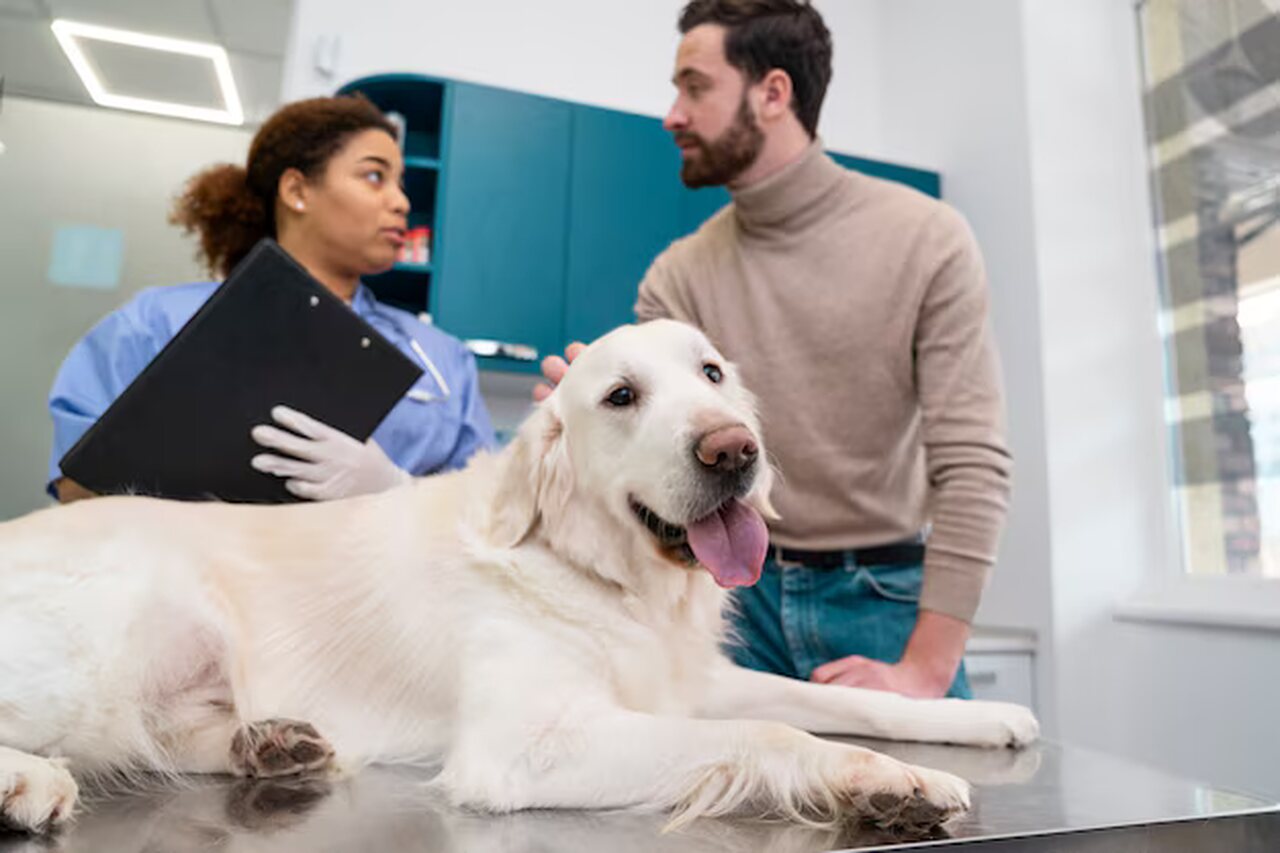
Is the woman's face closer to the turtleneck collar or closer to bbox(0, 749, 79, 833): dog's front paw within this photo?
the turtleneck collar

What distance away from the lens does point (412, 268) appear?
2.75 m

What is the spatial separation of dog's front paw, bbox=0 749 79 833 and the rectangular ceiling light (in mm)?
3005

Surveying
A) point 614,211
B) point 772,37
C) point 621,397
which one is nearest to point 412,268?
point 614,211

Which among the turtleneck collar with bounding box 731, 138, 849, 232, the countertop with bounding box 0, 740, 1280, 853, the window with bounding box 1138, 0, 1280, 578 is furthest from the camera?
the window with bounding box 1138, 0, 1280, 578

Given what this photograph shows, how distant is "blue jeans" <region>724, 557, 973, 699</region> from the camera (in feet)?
4.86

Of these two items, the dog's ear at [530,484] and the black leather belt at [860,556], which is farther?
the black leather belt at [860,556]

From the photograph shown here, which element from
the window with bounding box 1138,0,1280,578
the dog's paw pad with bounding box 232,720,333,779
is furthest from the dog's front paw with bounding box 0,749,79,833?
the window with bounding box 1138,0,1280,578

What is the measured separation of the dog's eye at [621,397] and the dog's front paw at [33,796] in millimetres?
609

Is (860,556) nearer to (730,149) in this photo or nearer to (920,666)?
(920,666)

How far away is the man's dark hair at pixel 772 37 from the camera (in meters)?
1.66

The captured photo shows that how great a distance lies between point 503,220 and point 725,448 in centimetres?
223

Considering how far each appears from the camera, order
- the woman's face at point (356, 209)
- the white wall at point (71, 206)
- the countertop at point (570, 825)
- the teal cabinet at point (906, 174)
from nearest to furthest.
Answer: the countertop at point (570, 825), the woman's face at point (356, 209), the white wall at point (71, 206), the teal cabinet at point (906, 174)

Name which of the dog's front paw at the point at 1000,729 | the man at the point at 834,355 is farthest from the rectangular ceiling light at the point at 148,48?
the dog's front paw at the point at 1000,729

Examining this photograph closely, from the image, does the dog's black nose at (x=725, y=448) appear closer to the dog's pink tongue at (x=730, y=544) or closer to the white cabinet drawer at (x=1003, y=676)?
the dog's pink tongue at (x=730, y=544)
